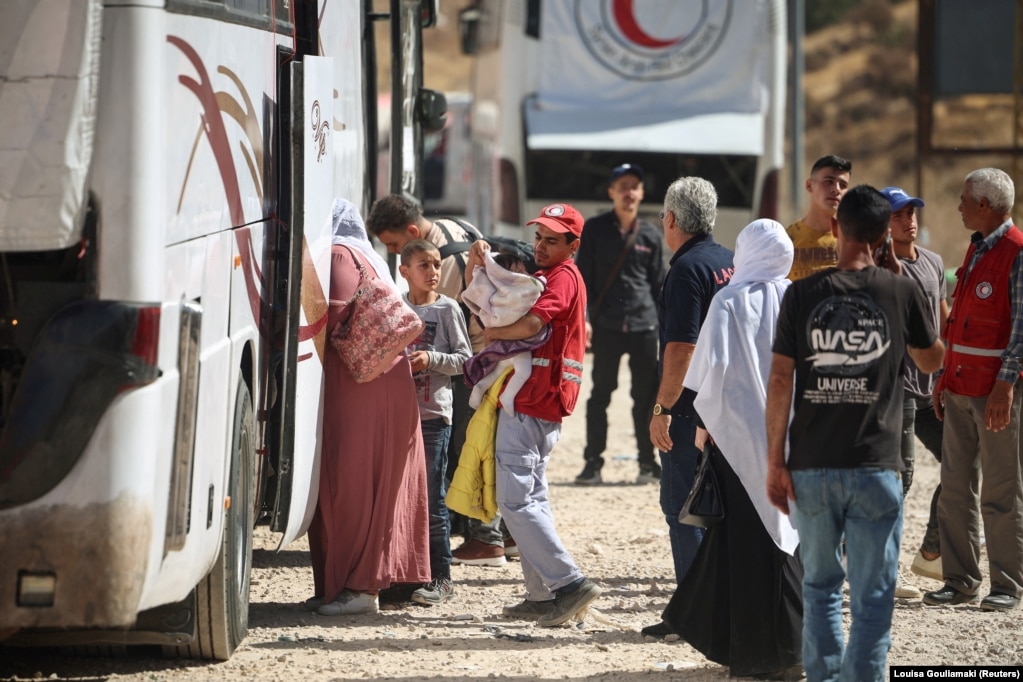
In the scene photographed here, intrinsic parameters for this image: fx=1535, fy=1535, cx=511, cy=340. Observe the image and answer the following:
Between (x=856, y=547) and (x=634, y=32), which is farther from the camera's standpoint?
(x=634, y=32)

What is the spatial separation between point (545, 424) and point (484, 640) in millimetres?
962

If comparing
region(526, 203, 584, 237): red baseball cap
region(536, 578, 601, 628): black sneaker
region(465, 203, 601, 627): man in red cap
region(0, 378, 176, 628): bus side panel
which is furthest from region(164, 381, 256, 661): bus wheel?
region(526, 203, 584, 237): red baseball cap

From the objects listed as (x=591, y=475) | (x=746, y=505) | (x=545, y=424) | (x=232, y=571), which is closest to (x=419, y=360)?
(x=545, y=424)

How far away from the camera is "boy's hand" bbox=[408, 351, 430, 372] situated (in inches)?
276

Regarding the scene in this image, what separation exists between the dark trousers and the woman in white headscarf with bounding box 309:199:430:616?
4077 mm

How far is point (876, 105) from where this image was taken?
47594mm

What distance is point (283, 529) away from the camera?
6234 millimetres

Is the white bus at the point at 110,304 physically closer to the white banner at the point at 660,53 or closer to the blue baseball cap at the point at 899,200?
the blue baseball cap at the point at 899,200

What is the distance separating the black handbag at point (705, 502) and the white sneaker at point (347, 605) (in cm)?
171

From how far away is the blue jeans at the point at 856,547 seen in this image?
15.6 ft

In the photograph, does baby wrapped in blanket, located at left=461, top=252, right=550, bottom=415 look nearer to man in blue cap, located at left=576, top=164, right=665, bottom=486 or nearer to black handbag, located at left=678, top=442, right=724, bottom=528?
black handbag, located at left=678, top=442, right=724, bottom=528

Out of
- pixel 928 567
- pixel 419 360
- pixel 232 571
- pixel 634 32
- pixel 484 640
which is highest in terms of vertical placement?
pixel 634 32

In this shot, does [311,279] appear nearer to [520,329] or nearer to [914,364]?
[520,329]

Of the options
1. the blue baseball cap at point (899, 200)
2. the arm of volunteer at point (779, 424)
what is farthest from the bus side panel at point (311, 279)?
the blue baseball cap at point (899, 200)
